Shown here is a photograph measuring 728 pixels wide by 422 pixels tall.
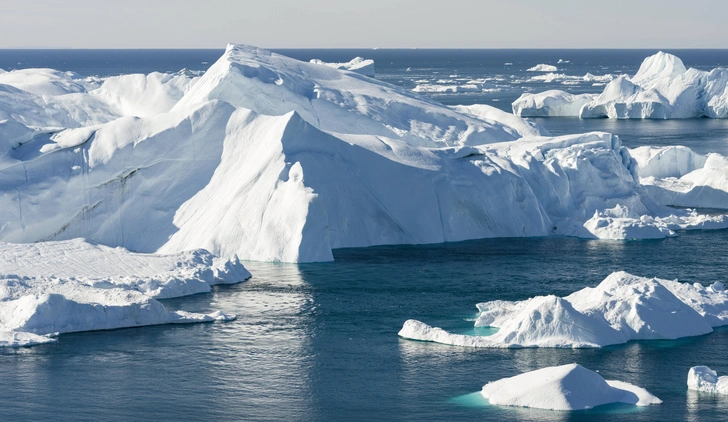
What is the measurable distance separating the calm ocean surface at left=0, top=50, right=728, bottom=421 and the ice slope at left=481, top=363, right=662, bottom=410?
373mm

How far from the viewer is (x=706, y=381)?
889 inches

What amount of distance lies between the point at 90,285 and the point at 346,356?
999 centimetres

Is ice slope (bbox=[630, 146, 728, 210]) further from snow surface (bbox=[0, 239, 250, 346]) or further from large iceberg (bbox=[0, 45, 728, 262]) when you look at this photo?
snow surface (bbox=[0, 239, 250, 346])

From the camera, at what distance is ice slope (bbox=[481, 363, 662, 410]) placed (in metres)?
21.5

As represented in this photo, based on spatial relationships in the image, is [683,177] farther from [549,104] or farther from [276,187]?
[549,104]

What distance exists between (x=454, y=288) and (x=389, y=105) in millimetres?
24337

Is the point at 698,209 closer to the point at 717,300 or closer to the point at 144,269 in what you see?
the point at 717,300

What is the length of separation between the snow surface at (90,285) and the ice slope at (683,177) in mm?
25254

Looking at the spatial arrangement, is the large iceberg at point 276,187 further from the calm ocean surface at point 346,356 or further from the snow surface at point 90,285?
the snow surface at point 90,285

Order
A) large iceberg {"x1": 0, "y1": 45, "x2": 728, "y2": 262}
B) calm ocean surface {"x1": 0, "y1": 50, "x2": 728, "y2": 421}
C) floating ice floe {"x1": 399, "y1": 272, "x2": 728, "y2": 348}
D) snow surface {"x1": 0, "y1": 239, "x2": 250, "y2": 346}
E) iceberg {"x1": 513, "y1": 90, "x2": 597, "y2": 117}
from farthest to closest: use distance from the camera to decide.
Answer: iceberg {"x1": 513, "y1": 90, "x2": 597, "y2": 117}, large iceberg {"x1": 0, "y1": 45, "x2": 728, "y2": 262}, snow surface {"x1": 0, "y1": 239, "x2": 250, "y2": 346}, floating ice floe {"x1": 399, "y1": 272, "x2": 728, "y2": 348}, calm ocean surface {"x1": 0, "y1": 50, "x2": 728, "y2": 421}

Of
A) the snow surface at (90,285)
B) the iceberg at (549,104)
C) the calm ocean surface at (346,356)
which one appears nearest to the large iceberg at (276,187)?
the calm ocean surface at (346,356)

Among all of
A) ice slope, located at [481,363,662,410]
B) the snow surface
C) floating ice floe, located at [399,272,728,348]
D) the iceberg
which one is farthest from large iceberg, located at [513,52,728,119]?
ice slope, located at [481,363,662,410]

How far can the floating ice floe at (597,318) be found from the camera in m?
26.2

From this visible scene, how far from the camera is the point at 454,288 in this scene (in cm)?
3256
